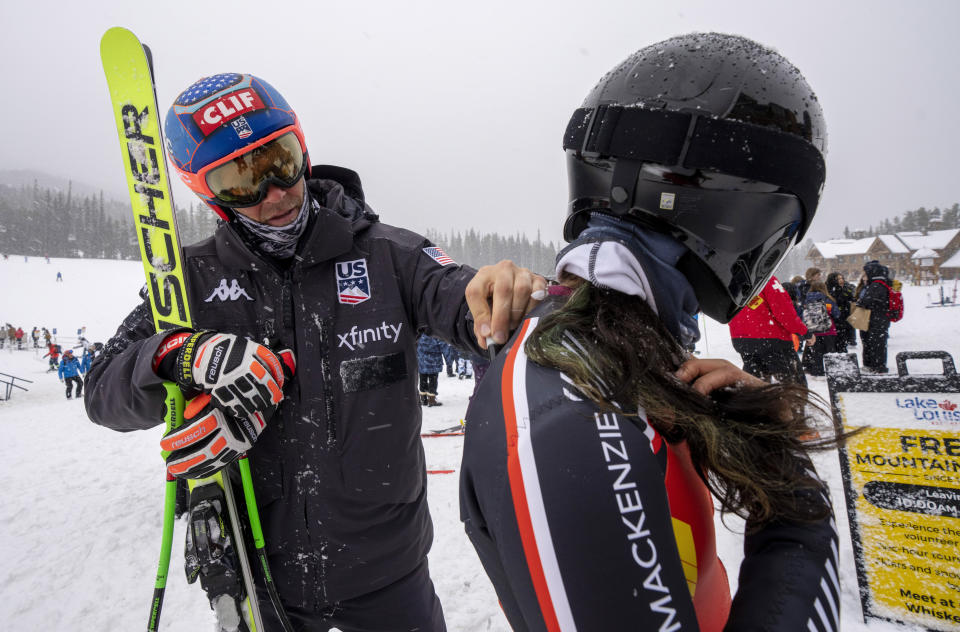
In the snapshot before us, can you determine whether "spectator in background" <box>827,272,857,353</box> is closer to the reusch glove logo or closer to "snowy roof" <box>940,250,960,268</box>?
the reusch glove logo

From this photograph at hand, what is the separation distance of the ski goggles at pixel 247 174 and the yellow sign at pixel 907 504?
12.0 feet

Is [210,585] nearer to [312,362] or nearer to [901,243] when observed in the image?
[312,362]

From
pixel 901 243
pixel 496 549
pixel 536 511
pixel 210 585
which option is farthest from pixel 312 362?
pixel 901 243

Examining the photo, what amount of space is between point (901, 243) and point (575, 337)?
76.3 meters

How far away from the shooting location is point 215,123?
1.82m

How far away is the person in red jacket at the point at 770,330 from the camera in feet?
18.4

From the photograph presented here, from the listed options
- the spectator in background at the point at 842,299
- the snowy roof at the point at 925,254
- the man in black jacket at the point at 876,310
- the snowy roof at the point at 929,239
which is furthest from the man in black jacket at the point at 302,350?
the snowy roof at the point at 929,239

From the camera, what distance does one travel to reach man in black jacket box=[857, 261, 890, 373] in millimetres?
8320

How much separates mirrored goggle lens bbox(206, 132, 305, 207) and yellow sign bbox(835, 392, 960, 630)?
3.67 meters

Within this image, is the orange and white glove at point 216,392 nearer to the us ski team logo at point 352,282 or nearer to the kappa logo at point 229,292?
the kappa logo at point 229,292

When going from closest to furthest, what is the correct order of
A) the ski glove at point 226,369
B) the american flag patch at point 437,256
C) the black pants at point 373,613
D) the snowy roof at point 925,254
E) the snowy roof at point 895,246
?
the ski glove at point 226,369, the black pants at point 373,613, the american flag patch at point 437,256, the snowy roof at point 925,254, the snowy roof at point 895,246

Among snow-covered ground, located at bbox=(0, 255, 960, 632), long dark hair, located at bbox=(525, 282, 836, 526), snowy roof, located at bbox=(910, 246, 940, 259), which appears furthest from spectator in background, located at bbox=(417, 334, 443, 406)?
snowy roof, located at bbox=(910, 246, 940, 259)

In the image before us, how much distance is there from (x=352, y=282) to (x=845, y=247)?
3062 inches

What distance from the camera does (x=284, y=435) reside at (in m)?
1.86
